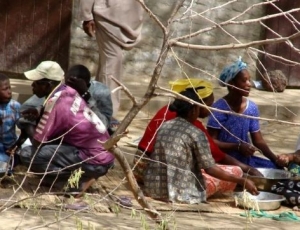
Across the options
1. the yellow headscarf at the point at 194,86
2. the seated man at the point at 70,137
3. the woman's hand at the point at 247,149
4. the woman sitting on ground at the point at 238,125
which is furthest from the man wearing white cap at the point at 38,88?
the woman's hand at the point at 247,149

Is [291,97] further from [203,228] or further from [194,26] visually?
[203,228]

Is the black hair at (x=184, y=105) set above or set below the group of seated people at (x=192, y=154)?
above

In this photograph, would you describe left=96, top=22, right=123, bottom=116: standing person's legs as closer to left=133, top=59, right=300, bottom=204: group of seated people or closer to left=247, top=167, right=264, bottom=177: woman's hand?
left=133, top=59, right=300, bottom=204: group of seated people

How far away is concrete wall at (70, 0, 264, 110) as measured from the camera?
10164mm

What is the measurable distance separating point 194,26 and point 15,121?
406cm

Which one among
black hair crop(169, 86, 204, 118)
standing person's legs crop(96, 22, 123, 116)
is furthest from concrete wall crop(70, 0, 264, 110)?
black hair crop(169, 86, 204, 118)

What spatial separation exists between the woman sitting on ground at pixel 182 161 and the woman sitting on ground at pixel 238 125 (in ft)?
1.77

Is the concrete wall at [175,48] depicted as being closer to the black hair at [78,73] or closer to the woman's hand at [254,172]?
the woman's hand at [254,172]

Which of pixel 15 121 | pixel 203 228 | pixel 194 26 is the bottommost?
pixel 203 228

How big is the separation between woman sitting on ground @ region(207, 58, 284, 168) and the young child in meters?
1.47

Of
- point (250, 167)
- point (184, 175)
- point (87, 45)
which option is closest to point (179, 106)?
point (184, 175)

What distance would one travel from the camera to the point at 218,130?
7.19 m

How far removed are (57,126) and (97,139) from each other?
0.31 meters

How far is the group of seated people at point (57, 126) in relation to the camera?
6.23 meters
